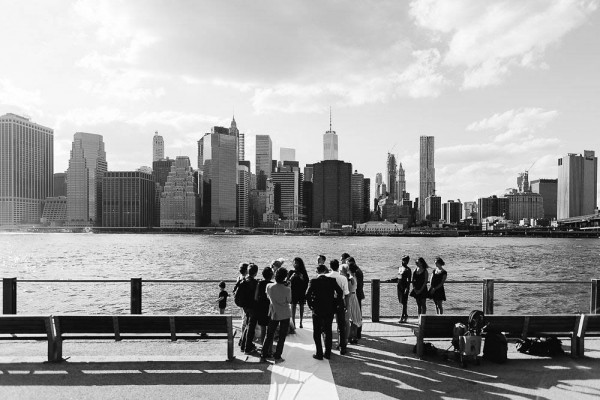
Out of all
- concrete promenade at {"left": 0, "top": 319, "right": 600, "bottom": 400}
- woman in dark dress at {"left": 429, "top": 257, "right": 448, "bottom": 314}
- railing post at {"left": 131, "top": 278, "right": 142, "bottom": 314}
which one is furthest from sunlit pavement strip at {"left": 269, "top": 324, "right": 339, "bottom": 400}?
railing post at {"left": 131, "top": 278, "right": 142, "bottom": 314}

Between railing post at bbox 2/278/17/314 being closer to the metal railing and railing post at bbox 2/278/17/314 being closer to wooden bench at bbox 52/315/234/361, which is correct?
wooden bench at bbox 52/315/234/361

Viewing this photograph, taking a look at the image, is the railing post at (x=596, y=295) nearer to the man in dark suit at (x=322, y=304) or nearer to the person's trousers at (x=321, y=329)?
the man in dark suit at (x=322, y=304)

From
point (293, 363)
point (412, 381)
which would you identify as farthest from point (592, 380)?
point (293, 363)

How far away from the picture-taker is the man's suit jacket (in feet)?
30.3

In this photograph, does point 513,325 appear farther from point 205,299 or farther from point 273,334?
point 205,299

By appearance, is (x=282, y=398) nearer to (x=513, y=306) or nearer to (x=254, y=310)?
(x=254, y=310)

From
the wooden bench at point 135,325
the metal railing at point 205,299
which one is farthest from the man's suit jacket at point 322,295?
the metal railing at point 205,299

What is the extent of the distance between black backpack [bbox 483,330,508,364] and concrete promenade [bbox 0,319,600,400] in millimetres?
135

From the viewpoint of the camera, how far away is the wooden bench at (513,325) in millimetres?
9484

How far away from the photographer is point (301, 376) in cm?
836

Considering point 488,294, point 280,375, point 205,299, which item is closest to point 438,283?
point 488,294

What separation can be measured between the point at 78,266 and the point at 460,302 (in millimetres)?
51543

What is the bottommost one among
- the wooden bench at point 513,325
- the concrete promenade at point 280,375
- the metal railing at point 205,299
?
the metal railing at point 205,299

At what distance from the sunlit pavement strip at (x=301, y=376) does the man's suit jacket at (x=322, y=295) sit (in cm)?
95
